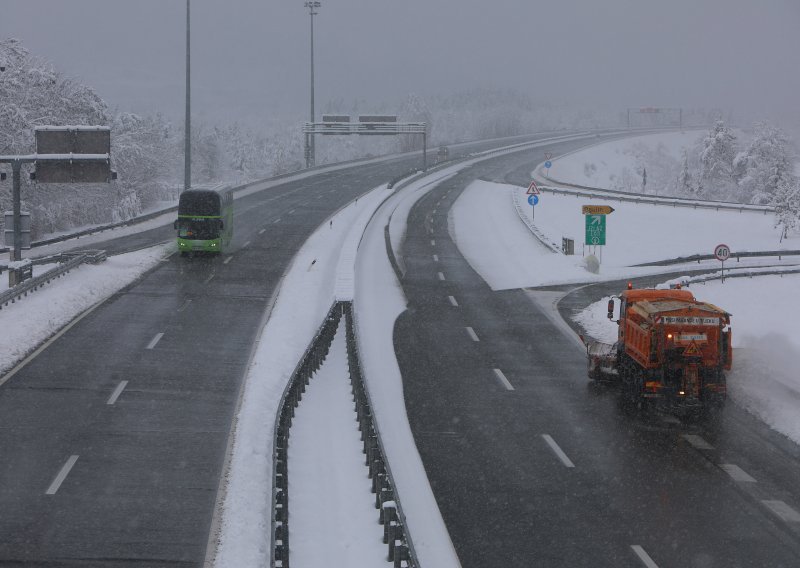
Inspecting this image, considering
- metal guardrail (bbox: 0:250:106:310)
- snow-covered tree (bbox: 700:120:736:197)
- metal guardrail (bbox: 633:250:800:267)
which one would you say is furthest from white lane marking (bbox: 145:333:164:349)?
snow-covered tree (bbox: 700:120:736:197)

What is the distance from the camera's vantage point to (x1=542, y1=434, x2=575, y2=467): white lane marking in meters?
17.5

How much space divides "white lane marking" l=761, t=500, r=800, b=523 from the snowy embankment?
425 cm

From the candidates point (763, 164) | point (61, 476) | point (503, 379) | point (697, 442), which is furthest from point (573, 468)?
point (763, 164)

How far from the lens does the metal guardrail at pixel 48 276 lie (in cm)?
3038

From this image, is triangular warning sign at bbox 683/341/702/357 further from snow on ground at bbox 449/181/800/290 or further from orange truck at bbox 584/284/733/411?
snow on ground at bbox 449/181/800/290

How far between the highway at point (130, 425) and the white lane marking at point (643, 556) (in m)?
6.20

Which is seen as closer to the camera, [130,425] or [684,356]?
[130,425]

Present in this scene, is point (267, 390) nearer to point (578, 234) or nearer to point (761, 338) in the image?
point (761, 338)

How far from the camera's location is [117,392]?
21062mm

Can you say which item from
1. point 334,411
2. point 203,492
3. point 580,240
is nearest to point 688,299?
point 334,411

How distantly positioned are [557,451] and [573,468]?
1032 mm

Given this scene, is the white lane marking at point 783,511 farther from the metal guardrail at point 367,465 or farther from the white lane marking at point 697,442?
the metal guardrail at point 367,465

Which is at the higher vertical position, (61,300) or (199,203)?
(199,203)

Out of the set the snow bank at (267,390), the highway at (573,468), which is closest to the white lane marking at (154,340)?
the snow bank at (267,390)
